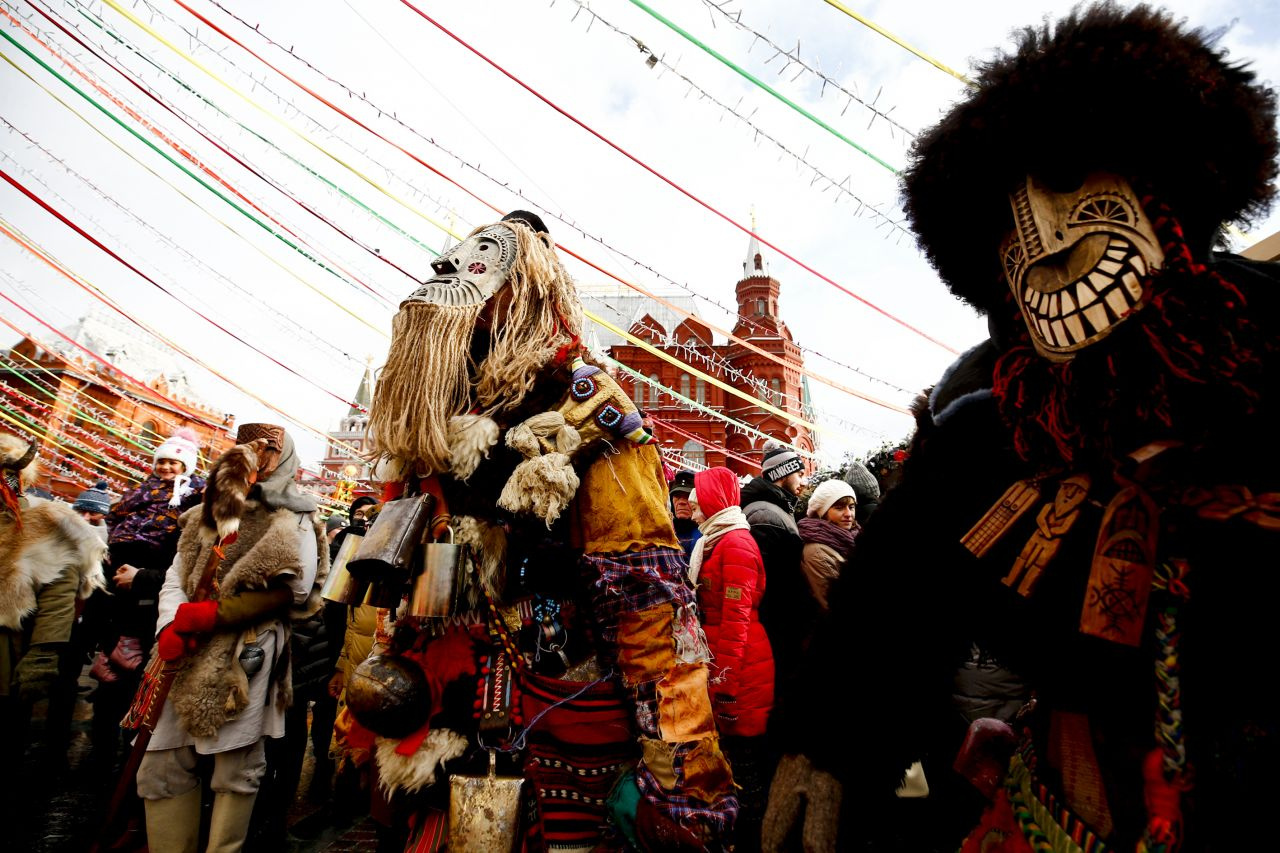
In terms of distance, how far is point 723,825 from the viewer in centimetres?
142

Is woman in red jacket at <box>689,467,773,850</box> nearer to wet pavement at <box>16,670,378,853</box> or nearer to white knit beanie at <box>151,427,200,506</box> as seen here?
wet pavement at <box>16,670,378,853</box>

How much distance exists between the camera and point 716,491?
352 cm

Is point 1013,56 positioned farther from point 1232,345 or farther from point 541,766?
point 541,766

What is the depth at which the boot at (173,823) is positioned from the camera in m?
2.72

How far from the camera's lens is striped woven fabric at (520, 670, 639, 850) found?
155cm

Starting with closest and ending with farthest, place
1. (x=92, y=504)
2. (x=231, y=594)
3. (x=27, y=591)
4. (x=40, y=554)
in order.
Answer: (x=231, y=594), (x=27, y=591), (x=40, y=554), (x=92, y=504)

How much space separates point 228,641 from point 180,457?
2129mm

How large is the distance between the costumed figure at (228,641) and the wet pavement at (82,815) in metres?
0.68

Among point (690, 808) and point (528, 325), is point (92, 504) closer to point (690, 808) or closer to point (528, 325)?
point (528, 325)

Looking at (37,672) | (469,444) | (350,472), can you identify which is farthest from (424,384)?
(350,472)

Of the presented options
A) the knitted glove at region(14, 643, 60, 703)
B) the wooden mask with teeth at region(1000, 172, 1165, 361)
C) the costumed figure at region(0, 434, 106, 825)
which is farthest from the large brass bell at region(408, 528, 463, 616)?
the knitted glove at region(14, 643, 60, 703)

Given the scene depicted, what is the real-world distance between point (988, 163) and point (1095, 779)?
97 centimetres

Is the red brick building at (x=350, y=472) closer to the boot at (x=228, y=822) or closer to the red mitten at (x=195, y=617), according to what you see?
the red mitten at (x=195, y=617)

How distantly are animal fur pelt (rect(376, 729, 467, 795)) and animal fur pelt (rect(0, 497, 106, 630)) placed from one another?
3.38m
